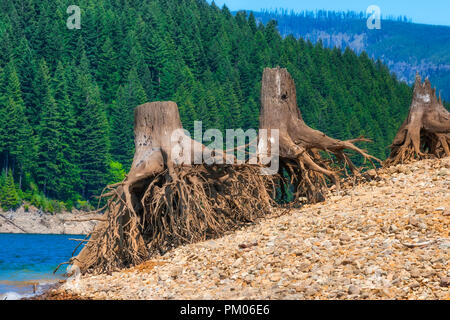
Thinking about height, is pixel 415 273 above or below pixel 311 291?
above

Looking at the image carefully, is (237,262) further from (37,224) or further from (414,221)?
(37,224)

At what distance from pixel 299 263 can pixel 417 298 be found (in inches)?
78.1

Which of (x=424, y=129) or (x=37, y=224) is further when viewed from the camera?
(x=37, y=224)

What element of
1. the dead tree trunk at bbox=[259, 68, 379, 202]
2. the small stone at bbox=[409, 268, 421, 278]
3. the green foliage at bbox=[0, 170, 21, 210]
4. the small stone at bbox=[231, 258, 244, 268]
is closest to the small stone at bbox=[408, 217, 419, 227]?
the small stone at bbox=[409, 268, 421, 278]

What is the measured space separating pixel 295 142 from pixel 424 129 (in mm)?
4128

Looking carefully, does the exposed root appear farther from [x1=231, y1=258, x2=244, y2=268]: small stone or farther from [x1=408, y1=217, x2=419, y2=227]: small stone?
[x1=408, y1=217, x2=419, y2=227]: small stone

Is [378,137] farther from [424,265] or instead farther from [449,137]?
[424,265]

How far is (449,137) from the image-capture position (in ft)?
52.1

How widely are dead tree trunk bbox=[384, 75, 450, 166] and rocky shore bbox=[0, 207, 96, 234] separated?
163ft

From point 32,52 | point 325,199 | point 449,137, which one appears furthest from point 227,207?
point 32,52

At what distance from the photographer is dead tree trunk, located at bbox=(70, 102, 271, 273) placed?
11.9 m

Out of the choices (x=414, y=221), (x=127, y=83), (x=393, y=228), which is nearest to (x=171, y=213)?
(x=393, y=228)

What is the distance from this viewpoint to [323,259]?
8859 millimetres

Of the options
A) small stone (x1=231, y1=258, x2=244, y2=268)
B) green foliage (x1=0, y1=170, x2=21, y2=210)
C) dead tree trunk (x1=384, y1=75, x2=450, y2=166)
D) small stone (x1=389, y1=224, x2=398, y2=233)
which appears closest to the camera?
small stone (x1=389, y1=224, x2=398, y2=233)
